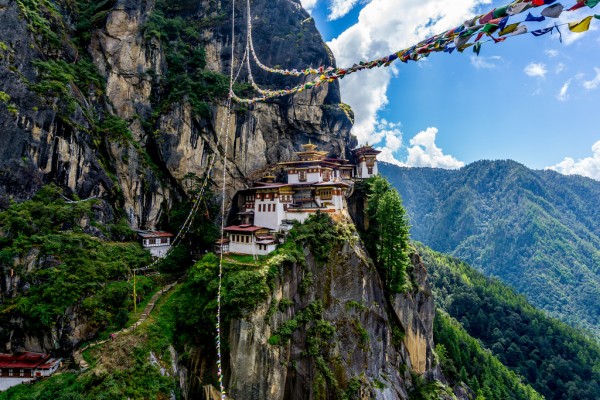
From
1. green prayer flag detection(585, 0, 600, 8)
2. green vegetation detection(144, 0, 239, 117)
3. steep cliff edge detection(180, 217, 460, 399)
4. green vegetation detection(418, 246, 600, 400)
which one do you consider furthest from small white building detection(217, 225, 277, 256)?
green vegetation detection(418, 246, 600, 400)

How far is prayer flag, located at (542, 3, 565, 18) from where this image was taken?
488cm

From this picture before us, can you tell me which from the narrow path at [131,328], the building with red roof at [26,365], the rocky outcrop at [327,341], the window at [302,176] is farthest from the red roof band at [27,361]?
the window at [302,176]

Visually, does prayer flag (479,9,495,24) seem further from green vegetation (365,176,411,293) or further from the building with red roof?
green vegetation (365,176,411,293)

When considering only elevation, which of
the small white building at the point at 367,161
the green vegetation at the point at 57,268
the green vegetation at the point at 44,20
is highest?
the green vegetation at the point at 44,20

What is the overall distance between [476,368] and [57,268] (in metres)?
67.4

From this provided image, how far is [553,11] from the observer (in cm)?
498

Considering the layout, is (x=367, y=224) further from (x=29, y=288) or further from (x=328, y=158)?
(x=29, y=288)

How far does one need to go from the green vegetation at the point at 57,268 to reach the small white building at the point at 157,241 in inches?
201

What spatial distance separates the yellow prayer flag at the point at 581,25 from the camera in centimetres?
491

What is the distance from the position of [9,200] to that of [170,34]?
30.4m

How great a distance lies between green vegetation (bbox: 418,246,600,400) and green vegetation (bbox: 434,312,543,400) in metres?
0.22

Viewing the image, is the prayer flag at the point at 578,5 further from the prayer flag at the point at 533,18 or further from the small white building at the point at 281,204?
the small white building at the point at 281,204

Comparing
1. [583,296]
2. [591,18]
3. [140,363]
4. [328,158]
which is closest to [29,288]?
[140,363]

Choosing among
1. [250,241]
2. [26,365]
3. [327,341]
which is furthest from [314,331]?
[26,365]
